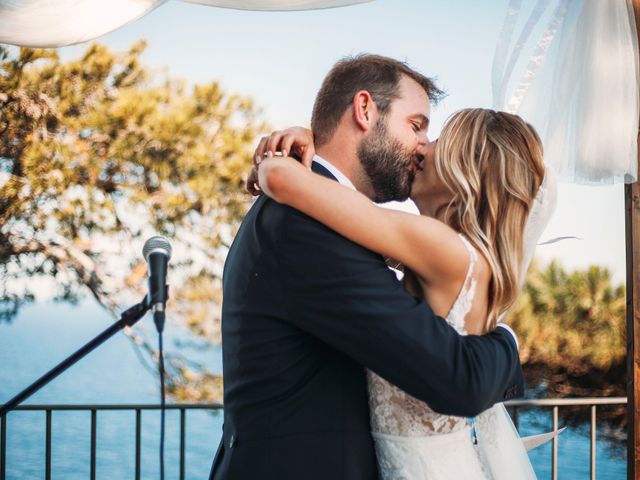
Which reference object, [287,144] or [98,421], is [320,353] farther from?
[98,421]

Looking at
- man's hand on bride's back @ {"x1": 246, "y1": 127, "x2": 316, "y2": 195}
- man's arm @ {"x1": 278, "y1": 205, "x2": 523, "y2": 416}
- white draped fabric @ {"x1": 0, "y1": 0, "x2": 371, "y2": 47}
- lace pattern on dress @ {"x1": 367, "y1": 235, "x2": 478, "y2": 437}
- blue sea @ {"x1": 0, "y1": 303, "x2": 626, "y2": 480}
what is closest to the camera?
man's arm @ {"x1": 278, "y1": 205, "x2": 523, "y2": 416}

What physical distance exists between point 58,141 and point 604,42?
6045mm

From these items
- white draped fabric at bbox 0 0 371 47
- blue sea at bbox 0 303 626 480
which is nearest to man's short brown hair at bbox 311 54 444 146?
white draped fabric at bbox 0 0 371 47

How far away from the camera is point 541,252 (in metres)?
10.3

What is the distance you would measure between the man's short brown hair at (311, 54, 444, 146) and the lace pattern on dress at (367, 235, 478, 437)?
31cm

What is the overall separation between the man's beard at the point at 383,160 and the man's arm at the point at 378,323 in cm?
28

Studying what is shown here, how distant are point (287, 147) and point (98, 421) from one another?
1000 cm

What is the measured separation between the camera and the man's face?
1.40m

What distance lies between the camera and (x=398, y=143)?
1.42 meters

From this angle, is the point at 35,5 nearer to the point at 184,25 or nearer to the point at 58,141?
the point at 58,141

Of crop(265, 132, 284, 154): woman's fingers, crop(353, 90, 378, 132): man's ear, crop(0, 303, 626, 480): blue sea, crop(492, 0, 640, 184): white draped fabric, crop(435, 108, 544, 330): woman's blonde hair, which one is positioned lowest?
crop(0, 303, 626, 480): blue sea

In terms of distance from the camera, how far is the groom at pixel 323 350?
1098 millimetres

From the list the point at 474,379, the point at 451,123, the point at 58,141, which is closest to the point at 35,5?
the point at 451,123

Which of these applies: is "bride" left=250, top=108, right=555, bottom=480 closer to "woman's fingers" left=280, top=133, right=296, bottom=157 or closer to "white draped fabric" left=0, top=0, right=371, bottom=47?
"woman's fingers" left=280, top=133, right=296, bottom=157
